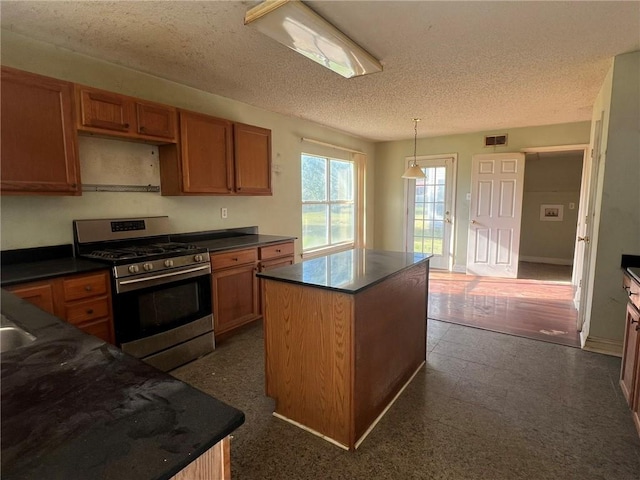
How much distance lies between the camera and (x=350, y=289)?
1.68m

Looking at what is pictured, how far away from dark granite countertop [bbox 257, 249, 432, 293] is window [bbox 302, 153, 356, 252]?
248 cm

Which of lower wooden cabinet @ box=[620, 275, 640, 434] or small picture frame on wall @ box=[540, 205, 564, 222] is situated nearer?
lower wooden cabinet @ box=[620, 275, 640, 434]

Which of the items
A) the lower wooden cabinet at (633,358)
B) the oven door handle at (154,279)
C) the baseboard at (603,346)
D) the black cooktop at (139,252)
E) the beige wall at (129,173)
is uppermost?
the beige wall at (129,173)

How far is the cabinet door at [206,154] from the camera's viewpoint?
118 inches

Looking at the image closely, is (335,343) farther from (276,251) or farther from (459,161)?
(459,161)

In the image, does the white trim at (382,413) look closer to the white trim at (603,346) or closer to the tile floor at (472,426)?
the tile floor at (472,426)

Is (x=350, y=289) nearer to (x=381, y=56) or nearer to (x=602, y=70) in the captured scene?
(x=381, y=56)

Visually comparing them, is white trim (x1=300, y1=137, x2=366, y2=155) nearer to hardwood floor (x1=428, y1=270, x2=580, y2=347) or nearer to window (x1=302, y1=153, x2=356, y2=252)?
window (x1=302, y1=153, x2=356, y2=252)

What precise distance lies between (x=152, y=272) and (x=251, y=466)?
1.46m

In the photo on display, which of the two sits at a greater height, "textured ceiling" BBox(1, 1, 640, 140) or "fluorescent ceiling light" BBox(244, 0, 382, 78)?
"textured ceiling" BBox(1, 1, 640, 140)

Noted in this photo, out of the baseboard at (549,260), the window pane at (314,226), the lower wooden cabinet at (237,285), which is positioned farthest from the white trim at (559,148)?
the lower wooden cabinet at (237,285)

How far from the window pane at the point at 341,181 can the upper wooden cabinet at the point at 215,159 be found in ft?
6.28

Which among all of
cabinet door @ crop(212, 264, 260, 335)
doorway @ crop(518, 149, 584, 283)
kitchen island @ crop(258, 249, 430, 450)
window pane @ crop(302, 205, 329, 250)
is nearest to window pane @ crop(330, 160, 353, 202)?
window pane @ crop(302, 205, 329, 250)

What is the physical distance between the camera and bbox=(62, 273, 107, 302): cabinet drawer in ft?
6.89
